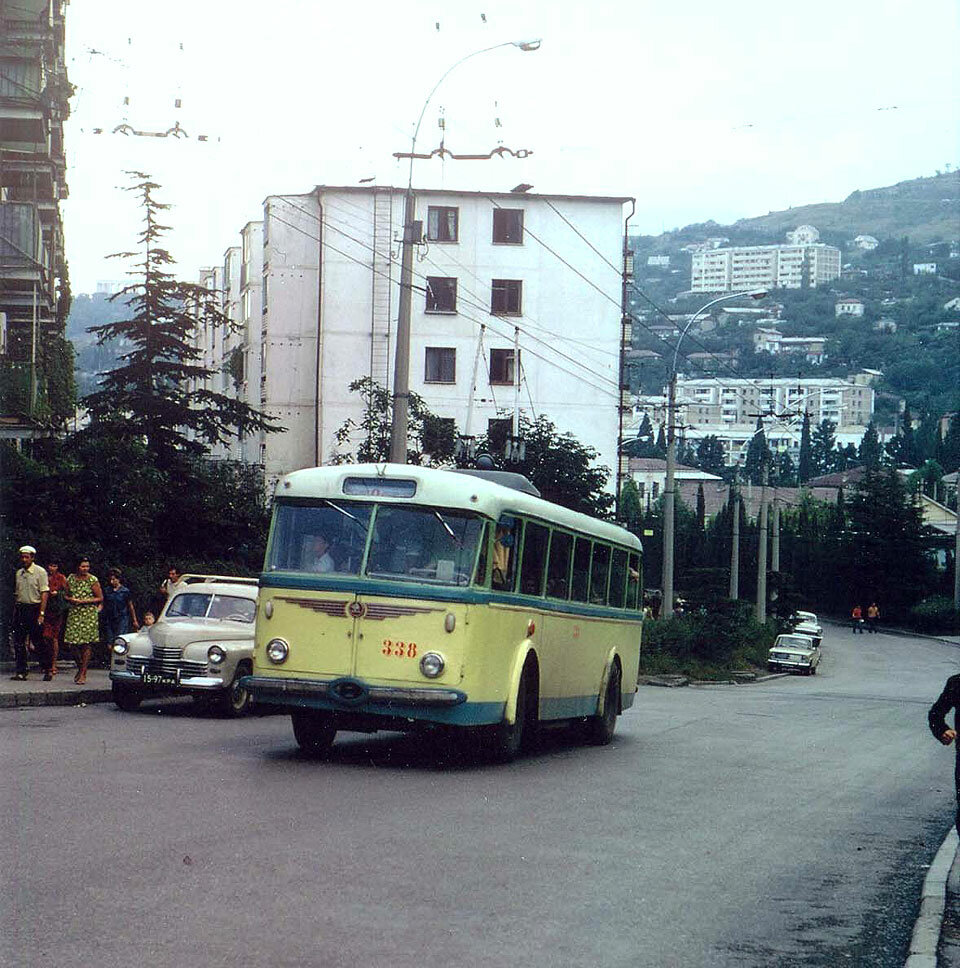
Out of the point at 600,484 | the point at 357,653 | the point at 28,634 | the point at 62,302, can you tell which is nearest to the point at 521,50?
the point at 28,634

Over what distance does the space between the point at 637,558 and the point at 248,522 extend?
665 inches

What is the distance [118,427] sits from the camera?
3881 centimetres

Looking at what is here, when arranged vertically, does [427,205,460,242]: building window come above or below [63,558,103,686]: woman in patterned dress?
above

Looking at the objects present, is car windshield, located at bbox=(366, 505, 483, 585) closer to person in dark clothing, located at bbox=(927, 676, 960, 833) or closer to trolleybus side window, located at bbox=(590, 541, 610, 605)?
trolleybus side window, located at bbox=(590, 541, 610, 605)

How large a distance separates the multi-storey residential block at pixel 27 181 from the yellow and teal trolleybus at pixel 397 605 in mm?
19285

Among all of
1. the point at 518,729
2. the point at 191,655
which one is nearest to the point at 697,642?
the point at 191,655

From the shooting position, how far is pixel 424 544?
586 inches

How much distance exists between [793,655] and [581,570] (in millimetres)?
36714

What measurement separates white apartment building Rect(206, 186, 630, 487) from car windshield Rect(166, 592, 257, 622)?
4529 centimetres

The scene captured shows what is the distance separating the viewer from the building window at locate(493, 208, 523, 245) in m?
68.2

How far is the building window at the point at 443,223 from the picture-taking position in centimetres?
6806

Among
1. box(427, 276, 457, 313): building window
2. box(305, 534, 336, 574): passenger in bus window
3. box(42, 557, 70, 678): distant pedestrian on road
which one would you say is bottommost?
box(42, 557, 70, 678): distant pedestrian on road

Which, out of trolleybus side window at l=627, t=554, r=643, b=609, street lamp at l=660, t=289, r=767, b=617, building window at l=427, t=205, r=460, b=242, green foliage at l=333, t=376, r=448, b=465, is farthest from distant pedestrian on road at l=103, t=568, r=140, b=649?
building window at l=427, t=205, r=460, b=242

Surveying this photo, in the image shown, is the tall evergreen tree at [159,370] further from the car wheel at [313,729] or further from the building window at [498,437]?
the car wheel at [313,729]
